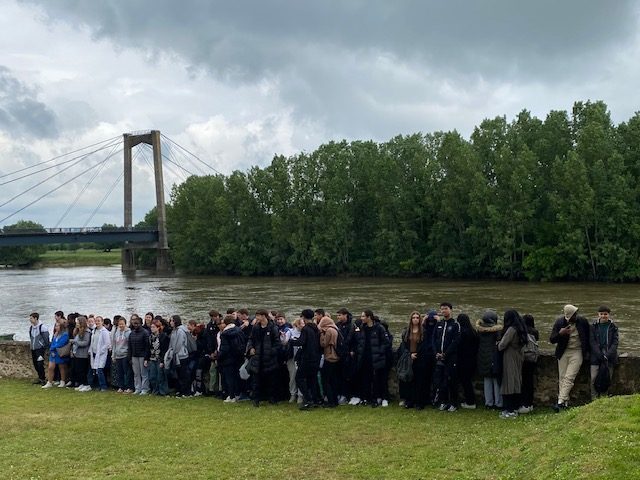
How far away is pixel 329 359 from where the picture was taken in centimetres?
1080

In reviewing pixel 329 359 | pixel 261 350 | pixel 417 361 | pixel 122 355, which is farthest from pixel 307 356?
pixel 122 355

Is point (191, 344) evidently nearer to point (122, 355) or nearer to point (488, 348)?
point (122, 355)

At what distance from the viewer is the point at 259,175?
7700 centimetres

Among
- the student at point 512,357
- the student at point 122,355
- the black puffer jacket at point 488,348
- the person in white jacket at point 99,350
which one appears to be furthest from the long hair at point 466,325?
the person in white jacket at point 99,350

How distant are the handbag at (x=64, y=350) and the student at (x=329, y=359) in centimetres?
561

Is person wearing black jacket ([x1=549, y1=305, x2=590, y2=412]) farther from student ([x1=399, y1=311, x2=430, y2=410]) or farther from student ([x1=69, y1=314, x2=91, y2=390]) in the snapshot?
student ([x1=69, y1=314, x2=91, y2=390])

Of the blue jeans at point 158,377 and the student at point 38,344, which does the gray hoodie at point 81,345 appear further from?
the blue jeans at point 158,377

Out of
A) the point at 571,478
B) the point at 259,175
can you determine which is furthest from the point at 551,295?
the point at 259,175

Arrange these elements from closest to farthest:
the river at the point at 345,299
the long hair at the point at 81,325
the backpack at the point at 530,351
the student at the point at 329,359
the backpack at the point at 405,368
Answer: the backpack at the point at 530,351
the backpack at the point at 405,368
the student at the point at 329,359
the long hair at the point at 81,325
the river at the point at 345,299

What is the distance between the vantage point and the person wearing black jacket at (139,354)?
40.8 feet

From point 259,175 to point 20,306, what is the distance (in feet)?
125

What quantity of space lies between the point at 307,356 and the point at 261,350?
2.86 feet

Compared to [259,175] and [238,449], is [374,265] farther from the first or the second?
[238,449]

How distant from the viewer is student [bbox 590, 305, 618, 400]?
9.06 meters
